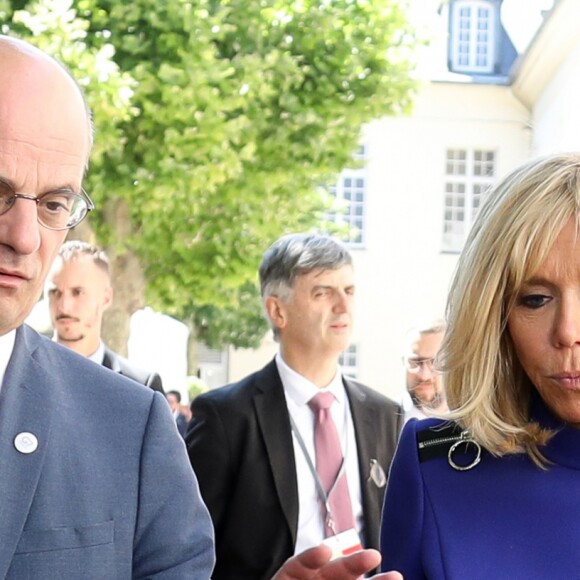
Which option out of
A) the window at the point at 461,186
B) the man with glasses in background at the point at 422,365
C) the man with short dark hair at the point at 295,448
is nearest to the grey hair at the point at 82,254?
the man with short dark hair at the point at 295,448

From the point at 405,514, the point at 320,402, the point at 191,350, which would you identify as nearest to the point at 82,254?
the point at 320,402

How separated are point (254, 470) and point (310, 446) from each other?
0.90ft

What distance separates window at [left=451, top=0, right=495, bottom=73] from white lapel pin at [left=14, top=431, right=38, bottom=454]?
35.4 meters

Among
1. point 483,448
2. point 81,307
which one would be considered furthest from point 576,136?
point 483,448

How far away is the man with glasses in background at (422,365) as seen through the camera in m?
6.95

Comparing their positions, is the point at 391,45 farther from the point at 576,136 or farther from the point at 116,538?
the point at 116,538

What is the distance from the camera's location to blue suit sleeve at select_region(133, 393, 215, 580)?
98.4 inches

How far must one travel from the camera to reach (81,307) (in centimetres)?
657

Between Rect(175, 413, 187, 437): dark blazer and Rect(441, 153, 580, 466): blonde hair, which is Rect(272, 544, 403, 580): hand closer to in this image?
Rect(441, 153, 580, 466): blonde hair

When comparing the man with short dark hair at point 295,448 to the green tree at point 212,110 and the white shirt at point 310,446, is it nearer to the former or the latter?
the white shirt at point 310,446

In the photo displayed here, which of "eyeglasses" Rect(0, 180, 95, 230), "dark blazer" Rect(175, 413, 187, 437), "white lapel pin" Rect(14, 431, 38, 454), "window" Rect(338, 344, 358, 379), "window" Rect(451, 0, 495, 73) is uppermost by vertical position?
"window" Rect(451, 0, 495, 73)

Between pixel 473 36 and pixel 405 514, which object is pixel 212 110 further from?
pixel 473 36

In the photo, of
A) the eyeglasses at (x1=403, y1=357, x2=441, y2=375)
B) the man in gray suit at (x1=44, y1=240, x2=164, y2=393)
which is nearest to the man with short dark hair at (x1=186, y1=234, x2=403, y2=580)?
the man in gray suit at (x1=44, y1=240, x2=164, y2=393)

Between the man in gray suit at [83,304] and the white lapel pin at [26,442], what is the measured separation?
3.76 metres
